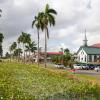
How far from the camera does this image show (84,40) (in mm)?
198750

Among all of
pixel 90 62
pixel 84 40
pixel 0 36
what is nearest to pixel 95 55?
pixel 90 62

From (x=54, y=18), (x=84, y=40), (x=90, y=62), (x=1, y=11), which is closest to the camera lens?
(x=54, y=18)

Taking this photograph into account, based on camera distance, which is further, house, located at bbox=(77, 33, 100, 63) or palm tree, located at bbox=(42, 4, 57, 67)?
house, located at bbox=(77, 33, 100, 63)

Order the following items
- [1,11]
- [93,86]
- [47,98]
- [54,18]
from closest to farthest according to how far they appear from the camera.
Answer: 1. [47,98]
2. [93,86]
3. [54,18]
4. [1,11]

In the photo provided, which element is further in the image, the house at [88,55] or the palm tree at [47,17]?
the house at [88,55]

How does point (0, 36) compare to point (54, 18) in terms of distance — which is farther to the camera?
point (0, 36)

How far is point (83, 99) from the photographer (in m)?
32.9

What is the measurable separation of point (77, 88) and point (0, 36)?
145 m

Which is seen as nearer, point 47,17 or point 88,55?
point 47,17

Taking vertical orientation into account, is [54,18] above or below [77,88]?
above

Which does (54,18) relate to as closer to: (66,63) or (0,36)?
(66,63)

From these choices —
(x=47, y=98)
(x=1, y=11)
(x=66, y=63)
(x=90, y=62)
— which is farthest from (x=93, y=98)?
(x=90, y=62)

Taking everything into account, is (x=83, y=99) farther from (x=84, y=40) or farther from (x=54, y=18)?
(x=84, y=40)

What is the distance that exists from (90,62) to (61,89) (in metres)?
134
